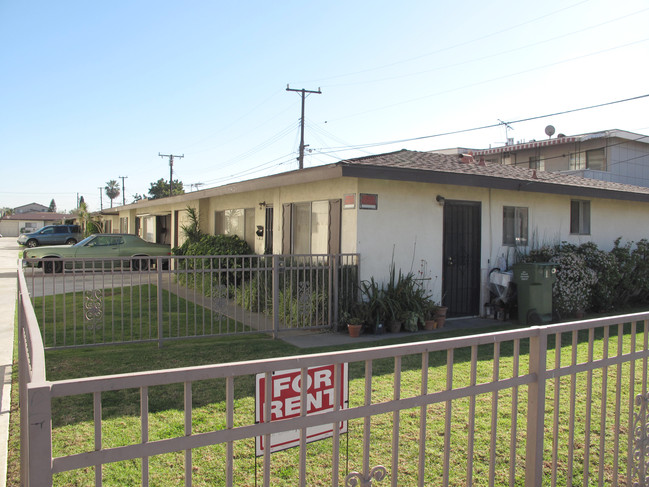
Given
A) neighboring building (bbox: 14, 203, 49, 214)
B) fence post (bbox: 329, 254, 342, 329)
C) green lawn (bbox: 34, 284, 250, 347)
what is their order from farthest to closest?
1. neighboring building (bbox: 14, 203, 49, 214)
2. fence post (bbox: 329, 254, 342, 329)
3. green lawn (bbox: 34, 284, 250, 347)

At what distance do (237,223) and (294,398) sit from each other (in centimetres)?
1319

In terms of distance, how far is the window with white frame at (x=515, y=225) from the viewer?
10.9m

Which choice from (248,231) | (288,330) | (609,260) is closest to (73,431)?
(288,330)

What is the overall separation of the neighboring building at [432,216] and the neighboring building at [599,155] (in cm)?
1485

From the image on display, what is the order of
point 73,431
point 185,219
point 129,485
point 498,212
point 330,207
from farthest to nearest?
1. point 185,219
2. point 498,212
3. point 330,207
4. point 73,431
5. point 129,485

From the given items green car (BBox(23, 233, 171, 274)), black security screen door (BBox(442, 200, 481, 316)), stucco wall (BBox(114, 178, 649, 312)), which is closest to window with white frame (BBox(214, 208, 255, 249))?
stucco wall (BBox(114, 178, 649, 312))

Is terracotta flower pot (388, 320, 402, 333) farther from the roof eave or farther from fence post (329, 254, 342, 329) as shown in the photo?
the roof eave

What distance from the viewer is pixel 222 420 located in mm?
4547

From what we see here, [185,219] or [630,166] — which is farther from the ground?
[630,166]

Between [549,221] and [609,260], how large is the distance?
151cm

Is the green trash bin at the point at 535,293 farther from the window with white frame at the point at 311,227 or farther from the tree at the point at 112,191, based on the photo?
the tree at the point at 112,191

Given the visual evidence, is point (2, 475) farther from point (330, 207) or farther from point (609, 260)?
point (609, 260)

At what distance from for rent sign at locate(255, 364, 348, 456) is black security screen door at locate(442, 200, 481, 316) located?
829 centimetres

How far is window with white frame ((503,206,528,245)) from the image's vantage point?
431 inches
